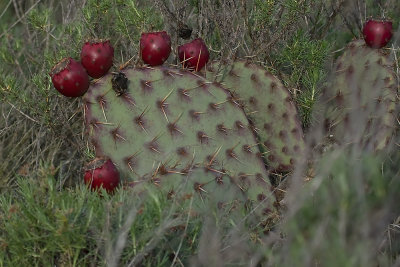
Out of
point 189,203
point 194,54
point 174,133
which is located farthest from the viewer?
point 194,54

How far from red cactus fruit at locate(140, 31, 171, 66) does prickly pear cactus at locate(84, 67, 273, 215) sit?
5 cm

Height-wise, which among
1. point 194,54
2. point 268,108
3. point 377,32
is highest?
point 377,32

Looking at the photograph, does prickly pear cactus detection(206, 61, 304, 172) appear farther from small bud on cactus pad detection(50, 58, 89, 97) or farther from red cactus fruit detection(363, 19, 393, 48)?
small bud on cactus pad detection(50, 58, 89, 97)

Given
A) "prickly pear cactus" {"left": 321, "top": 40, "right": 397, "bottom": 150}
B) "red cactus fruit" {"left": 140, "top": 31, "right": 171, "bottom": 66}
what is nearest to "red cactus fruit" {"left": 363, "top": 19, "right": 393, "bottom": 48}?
"prickly pear cactus" {"left": 321, "top": 40, "right": 397, "bottom": 150}

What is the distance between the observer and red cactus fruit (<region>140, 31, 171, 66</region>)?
2.82m

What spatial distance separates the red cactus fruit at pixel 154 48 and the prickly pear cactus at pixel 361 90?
0.73m

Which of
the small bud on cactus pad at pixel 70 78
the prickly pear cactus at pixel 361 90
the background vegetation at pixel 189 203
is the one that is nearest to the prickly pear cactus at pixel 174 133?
the small bud on cactus pad at pixel 70 78

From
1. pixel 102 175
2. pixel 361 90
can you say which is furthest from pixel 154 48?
pixel 361 90

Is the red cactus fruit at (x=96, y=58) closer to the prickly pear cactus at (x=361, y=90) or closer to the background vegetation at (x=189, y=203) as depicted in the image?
the background vegetation at (x=189, y=203)

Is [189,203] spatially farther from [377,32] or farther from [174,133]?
[377,32]

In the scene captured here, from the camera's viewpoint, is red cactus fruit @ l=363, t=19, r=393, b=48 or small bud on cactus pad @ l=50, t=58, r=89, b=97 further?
red cactus fruit @ l=363, t=19, r=393, b=48

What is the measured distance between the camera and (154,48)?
2816mm

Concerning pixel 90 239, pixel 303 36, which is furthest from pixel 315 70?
pixel 90 239

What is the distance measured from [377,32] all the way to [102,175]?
1.41m
